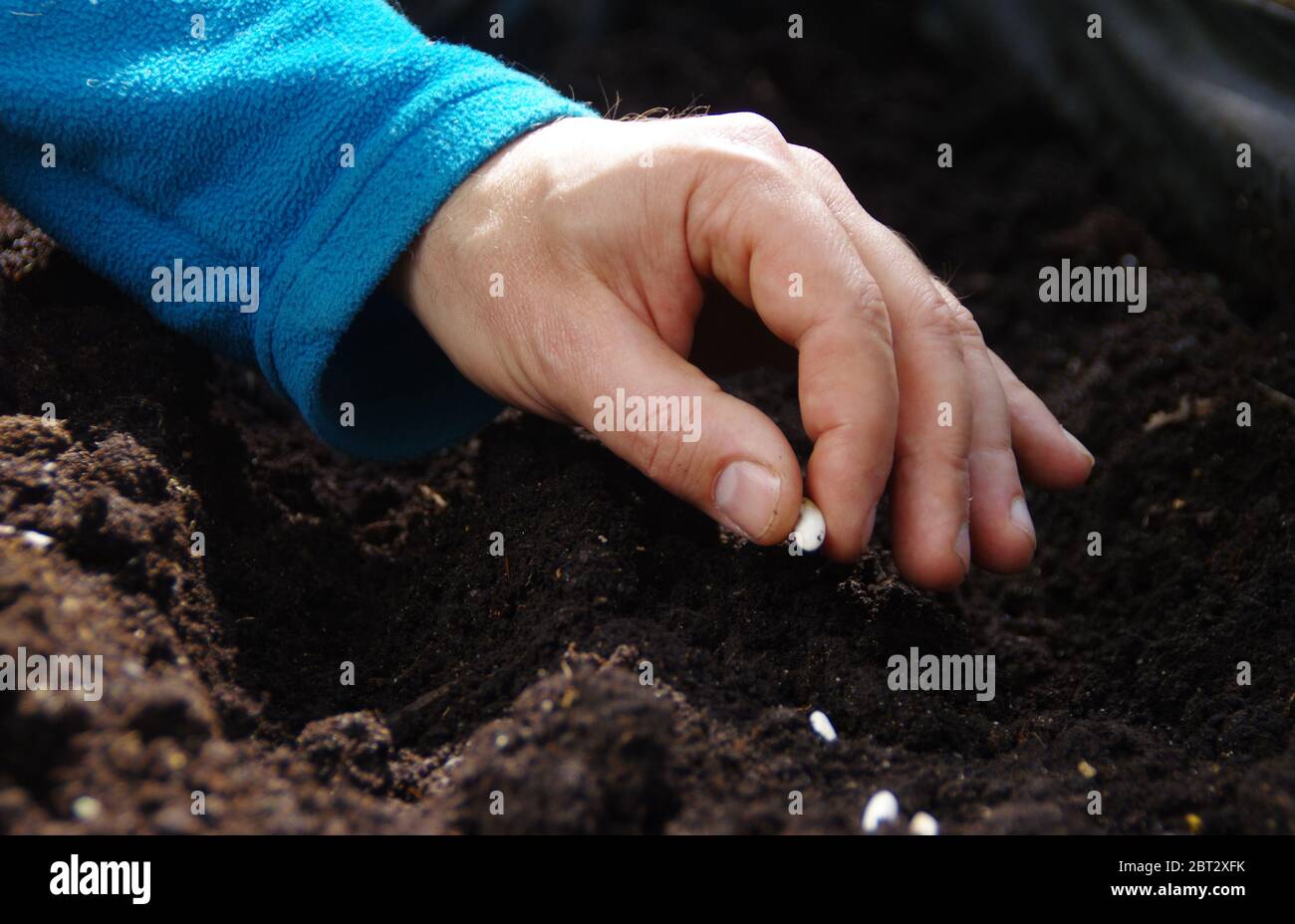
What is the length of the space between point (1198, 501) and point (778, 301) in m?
1.00

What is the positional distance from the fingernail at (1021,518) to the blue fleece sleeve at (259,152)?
0.99 meters

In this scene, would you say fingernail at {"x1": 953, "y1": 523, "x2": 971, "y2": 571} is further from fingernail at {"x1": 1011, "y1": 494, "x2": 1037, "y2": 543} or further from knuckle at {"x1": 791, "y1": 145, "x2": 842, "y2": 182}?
knuckle at {"x1": 791, "y1": 145, "x2": 842, "y2": 182}

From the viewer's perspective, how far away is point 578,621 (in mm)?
1371

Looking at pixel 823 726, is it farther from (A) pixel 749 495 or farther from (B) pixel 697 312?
(B) pixel 697 312

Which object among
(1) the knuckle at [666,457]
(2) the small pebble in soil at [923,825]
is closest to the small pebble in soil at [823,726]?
(2) the small pebble in soil at [923,825]

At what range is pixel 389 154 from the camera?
1.61 m

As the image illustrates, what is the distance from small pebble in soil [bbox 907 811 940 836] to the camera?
112 cm

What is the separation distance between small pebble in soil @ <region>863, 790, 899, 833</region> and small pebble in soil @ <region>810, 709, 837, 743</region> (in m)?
0.12

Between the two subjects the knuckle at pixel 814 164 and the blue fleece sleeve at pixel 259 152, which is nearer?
the blue fleece sleeve at pixel 259 152

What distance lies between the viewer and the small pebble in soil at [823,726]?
1.29 metres

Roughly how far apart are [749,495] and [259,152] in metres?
0.99

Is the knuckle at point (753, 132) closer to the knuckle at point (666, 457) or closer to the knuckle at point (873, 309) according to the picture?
the knuckle at point (873, 309)

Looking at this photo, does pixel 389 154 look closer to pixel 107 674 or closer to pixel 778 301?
pixel 778 301

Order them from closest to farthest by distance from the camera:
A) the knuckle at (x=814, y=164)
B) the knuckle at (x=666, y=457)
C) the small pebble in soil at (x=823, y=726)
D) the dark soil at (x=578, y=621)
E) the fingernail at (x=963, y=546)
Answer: the dark soil at (x=578, y=621)
the small pebble in soil at (x=823, y=726)
the knuckle at (x=666, y=457)
the fingernail at (x=963, y=546)
the knuckle at (x=814, y=164)
